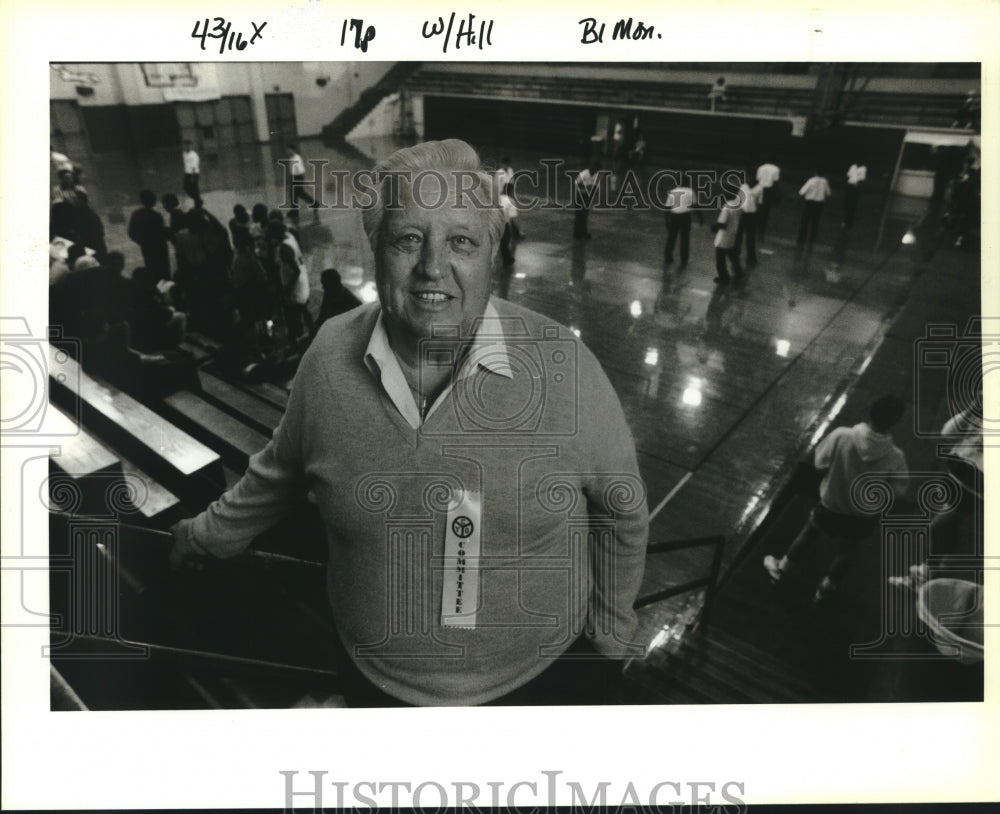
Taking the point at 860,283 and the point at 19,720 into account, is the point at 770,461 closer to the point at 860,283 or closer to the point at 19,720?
the point at 19,720

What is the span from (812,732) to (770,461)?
3.06 m

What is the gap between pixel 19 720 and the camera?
5.75 feet

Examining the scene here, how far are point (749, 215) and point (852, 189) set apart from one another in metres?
3.22

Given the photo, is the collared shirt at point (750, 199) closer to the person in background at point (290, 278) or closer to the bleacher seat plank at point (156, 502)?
the person in background at point (290, 278)

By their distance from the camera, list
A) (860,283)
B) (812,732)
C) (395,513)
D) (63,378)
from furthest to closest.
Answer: (860,283), (63,378), (812,732), (395,513)

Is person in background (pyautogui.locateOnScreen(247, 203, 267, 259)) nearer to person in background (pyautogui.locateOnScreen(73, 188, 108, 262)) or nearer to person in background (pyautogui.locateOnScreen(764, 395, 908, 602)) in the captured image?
person in background (pyautogui.locateOnScreen(73, 188, 108, 262))

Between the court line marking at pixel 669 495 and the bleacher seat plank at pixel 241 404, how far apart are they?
240cm

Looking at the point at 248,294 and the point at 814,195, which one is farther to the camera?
the point at 814,195

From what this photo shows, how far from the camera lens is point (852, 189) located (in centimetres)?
1019

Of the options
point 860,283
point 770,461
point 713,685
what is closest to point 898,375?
point 770,461

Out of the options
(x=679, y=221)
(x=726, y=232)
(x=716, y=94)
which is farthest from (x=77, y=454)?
(x=716, y=94)

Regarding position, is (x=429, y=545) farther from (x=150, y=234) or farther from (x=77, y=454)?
(x=150, y=234)
